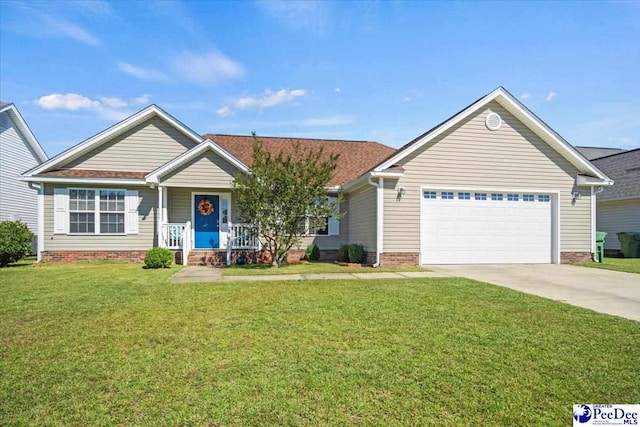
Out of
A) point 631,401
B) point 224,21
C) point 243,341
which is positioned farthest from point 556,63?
point 243,341

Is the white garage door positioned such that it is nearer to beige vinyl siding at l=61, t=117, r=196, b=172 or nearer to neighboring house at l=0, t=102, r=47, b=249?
beige vinyl siding at l=61, t=117, r=196, b=172

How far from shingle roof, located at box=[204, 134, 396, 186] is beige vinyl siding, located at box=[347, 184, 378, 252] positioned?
1615mm

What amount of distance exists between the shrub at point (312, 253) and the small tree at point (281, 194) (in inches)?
105

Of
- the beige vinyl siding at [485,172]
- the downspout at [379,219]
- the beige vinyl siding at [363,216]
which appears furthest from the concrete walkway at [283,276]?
the beige vinyl siding at [363,216]

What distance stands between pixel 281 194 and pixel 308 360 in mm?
8398

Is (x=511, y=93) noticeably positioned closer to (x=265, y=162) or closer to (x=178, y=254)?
(x=265, y=162)

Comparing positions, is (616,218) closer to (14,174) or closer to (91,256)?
(91,256)

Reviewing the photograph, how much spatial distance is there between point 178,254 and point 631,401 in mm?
13215

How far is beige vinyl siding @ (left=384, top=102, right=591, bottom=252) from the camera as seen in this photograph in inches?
497

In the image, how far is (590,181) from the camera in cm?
1352

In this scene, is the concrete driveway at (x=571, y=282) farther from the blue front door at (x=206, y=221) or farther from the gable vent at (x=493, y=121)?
the blue front door at (x=206, y=221)

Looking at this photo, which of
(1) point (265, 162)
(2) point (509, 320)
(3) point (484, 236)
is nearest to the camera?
(2) point (509, 320)

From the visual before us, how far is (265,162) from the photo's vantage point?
39.7 ft

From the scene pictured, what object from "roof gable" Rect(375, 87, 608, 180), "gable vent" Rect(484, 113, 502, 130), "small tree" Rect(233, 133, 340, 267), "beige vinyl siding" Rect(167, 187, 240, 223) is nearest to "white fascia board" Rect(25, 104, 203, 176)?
"beige vinyl siding" Rect(167, 187, 240, 223)
